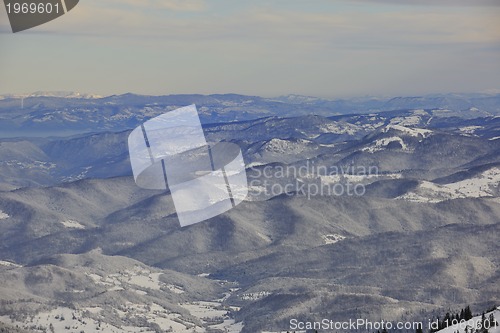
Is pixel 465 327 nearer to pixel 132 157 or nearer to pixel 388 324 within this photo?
pixel 132 157

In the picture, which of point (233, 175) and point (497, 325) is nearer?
point (233, 175)

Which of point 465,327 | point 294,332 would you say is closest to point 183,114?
point 465,327

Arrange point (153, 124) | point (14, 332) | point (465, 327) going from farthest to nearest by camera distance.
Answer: point (14, 332) < point (465, 327) < point (153, 124)

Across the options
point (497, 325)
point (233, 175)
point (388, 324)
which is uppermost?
point (233, 175)

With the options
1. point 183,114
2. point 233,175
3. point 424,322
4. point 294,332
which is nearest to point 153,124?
point 183,114

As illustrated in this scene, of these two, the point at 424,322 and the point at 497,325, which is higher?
the point at 497,325

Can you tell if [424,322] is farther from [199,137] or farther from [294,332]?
[199,137]

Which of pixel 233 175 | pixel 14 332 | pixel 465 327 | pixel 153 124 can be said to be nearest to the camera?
pixel 153 124

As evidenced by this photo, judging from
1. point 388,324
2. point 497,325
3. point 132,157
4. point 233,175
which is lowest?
point 388,324

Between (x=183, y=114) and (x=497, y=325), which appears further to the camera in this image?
(x=497, y=325)
